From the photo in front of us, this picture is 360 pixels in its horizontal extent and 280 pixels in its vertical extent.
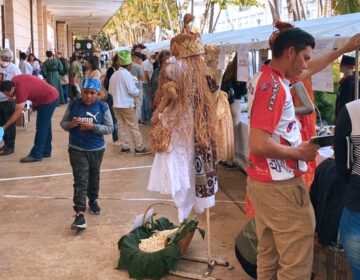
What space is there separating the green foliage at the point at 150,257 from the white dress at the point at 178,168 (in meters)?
0.23

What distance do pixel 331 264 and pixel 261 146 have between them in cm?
131

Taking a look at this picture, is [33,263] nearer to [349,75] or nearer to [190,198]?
[190,198]

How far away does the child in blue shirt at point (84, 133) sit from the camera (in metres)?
5.13

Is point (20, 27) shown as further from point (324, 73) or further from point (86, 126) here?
point (324, 73)

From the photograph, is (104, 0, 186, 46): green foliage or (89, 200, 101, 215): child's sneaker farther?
(104, 0, 186, 46): green foliage

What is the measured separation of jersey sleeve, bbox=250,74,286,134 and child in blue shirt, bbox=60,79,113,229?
2.77 metres

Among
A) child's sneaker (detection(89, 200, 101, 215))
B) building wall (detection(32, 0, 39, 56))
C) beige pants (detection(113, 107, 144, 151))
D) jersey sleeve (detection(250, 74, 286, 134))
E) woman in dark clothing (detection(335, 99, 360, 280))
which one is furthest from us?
building wall (detection(32, 0, 39, 56))

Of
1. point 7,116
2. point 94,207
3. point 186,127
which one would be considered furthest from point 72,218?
point 7,116

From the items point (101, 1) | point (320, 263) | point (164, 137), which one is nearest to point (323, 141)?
point (320, 263)

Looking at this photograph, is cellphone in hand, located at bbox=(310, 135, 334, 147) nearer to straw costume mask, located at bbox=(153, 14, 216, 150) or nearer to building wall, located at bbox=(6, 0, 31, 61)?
straw costume mask, located at bbox=(153, 14, 216, 150)

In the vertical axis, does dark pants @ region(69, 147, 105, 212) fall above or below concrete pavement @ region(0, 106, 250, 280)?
above

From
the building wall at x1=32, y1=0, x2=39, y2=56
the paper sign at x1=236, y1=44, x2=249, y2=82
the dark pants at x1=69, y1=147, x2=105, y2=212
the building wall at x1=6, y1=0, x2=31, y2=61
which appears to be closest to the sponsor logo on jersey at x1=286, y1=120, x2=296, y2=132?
the dark pants at x1=69, y1=147, x2=105, y2=212

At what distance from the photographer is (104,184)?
282 inches

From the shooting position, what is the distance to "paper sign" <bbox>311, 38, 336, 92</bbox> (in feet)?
13.7
